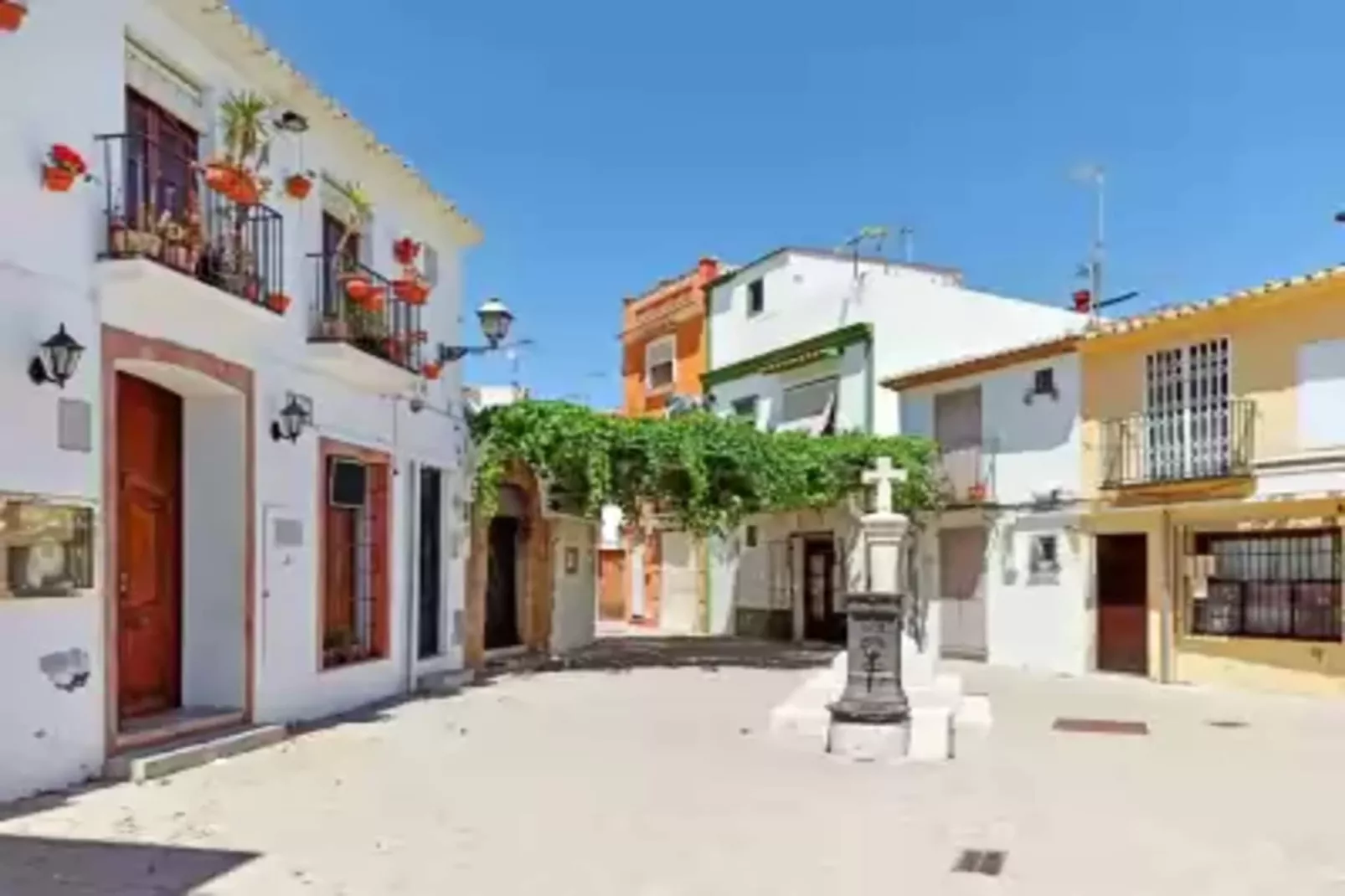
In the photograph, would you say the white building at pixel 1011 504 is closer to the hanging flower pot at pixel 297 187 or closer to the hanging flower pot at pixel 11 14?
the hanging flower pot at pixel 297 187

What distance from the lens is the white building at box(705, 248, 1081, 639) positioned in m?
25.8

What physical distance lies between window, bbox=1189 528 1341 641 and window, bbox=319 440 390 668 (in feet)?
37.4

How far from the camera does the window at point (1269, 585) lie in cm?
1698

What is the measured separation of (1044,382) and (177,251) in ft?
49.6

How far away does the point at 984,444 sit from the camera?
74.4ft

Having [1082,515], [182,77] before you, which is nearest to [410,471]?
[182,77]

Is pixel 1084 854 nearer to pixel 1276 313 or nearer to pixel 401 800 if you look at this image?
pixel 401 800

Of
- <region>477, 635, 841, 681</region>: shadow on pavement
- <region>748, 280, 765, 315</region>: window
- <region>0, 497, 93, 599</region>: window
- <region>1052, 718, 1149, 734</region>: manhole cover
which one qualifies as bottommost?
<region>477, 635, 841, 681</region>: shadow on pavement

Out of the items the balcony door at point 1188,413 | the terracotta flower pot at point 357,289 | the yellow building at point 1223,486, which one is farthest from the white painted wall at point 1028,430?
the terracotta flower pot at point 357,289

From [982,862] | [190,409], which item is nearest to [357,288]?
[190,409]

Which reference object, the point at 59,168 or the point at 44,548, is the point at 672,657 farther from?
the point at 59,168

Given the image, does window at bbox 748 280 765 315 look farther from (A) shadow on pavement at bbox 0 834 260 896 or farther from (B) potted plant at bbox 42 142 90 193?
(A) shadow on pavement at bbox 0 834 260 896

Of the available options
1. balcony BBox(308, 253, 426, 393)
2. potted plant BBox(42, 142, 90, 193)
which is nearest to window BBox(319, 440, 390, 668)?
balcony BBox(308, 253, 426, 393)

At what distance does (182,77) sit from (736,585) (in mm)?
21198
